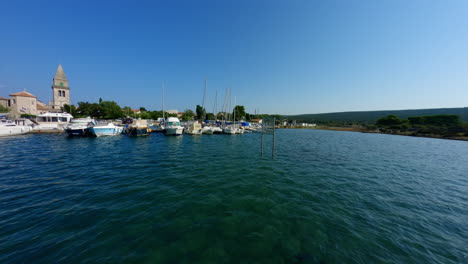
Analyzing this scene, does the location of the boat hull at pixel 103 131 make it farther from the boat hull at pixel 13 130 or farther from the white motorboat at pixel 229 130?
the white motorboat at pixel 229 130

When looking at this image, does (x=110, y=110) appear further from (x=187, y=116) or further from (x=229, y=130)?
(x=229, y=130)

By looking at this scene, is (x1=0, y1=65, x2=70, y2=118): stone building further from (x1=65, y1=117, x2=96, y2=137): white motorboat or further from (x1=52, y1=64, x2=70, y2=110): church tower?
(x1=65, y1=117, x2=96, y2=137): white motorboat

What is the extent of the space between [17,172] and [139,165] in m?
6.82

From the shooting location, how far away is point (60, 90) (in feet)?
211

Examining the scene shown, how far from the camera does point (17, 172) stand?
9438 mm

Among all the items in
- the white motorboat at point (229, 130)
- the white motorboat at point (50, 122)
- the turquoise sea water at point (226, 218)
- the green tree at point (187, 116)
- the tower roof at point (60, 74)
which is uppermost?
the tower roof at point (60, 74)

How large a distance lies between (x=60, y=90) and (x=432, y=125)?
15971 cm

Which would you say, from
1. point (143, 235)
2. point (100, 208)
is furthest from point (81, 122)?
point (143, 235)

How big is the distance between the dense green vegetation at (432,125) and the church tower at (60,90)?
460 ft

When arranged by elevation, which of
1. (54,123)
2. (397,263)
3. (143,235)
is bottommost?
(397,263)

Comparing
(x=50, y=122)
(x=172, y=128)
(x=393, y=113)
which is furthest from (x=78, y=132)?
(x=393, y=113)

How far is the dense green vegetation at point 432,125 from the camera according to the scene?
4738 cm

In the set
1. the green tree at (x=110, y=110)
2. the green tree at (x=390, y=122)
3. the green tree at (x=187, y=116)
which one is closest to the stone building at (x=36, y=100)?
the green tree at (x=110, y=110)

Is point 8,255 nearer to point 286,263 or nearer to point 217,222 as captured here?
point 217,222
